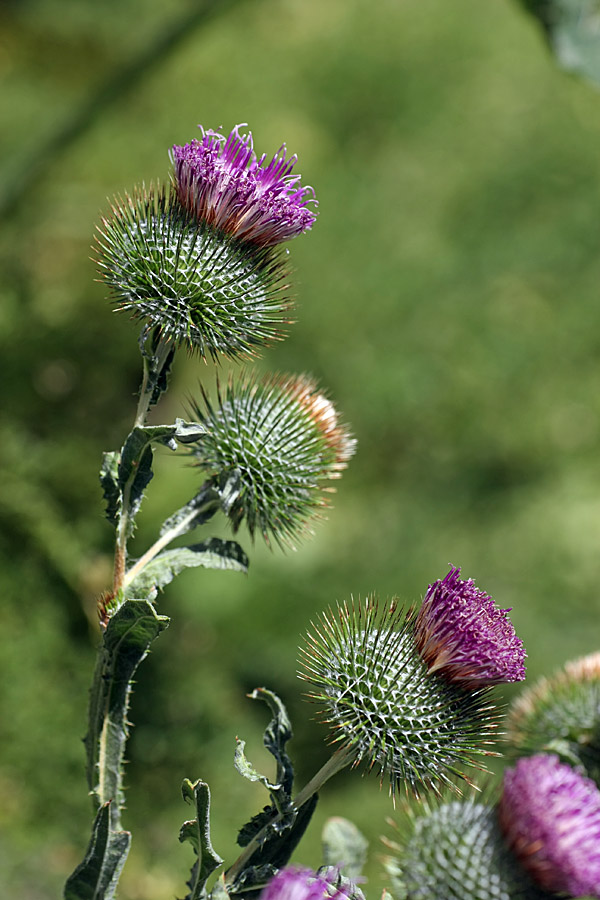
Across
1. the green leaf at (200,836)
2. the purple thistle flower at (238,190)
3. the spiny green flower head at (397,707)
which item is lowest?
the green leaf at (200,836)

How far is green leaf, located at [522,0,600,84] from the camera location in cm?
470

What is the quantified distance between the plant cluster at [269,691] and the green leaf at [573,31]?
126 inches

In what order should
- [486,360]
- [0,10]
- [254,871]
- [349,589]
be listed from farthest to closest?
[0,10] < [486,360] < [349,589] < [254,871]

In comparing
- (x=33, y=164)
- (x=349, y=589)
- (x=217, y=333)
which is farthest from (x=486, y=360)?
(x=217, y=333)

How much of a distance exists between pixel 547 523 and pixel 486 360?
145 cm

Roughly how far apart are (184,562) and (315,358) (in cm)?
465

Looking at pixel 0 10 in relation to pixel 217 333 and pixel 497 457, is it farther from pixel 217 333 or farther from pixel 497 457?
pixel 217 333

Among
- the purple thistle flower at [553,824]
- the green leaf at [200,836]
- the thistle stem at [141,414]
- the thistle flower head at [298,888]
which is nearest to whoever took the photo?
the thistle flower head at [298,888]

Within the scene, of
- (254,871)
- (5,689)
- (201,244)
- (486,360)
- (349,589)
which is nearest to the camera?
(254,871)

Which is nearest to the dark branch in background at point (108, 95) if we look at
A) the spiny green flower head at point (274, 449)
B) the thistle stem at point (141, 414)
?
the spiny green flower head at point (274, 449)

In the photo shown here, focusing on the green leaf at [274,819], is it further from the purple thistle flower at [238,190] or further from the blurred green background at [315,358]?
the blurred green background at [315,358]

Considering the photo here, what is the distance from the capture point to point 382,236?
7.61m

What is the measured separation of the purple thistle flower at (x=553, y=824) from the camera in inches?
81.9

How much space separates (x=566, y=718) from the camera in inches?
119
